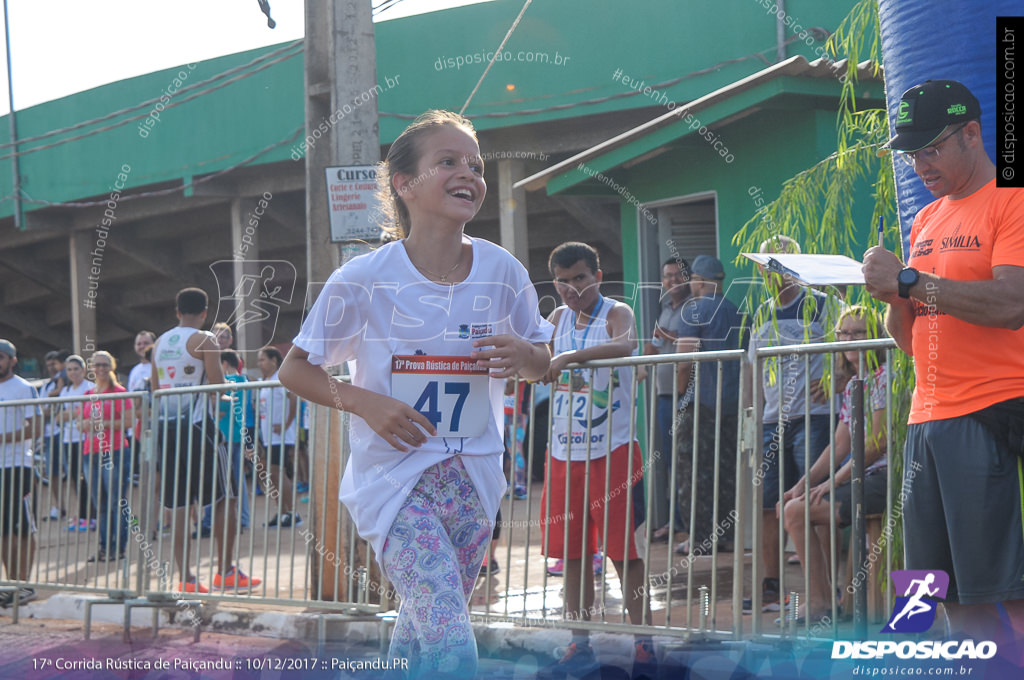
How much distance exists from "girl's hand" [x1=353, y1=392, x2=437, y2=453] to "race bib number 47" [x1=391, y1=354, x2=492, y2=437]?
7 cm

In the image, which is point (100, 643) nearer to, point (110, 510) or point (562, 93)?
point (110, 510)

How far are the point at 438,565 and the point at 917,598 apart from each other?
1.64 m

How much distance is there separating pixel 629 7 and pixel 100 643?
8714 mm

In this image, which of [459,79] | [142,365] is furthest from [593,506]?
[459,79]

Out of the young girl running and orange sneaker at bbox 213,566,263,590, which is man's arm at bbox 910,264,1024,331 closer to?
the young girl running

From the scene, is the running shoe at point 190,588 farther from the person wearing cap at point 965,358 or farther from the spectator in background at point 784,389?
the person wearing cap at point 965,358

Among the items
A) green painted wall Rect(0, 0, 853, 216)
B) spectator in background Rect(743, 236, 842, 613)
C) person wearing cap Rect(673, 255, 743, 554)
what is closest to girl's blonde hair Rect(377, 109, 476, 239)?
spectator in background Rect(743, 236, 842, 613)

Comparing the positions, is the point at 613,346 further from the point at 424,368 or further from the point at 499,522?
the point at 424,368

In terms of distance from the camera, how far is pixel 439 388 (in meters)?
3.45

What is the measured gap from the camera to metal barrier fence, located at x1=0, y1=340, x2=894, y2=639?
5219 millimetres

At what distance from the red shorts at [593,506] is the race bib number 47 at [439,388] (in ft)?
7.66

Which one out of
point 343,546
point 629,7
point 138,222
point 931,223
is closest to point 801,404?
point 931,223

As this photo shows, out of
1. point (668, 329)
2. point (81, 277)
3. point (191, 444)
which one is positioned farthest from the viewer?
point (81, 277)

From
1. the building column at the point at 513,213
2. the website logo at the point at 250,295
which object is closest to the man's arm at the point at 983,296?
the building column at the point at 513,213
